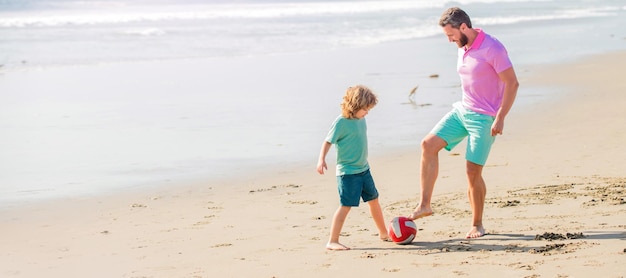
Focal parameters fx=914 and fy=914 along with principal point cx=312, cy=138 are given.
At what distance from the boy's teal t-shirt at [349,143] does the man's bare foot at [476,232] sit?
0.82 meters

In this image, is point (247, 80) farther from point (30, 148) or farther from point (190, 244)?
point (190, 244)

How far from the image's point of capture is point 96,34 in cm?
3034

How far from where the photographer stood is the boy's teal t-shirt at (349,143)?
5898 mm

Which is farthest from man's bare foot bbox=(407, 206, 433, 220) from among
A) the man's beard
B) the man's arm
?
the man's beard

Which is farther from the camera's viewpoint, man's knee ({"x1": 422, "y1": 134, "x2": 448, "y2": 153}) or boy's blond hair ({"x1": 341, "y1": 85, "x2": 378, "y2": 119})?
man's knee ({"x1": 422, "y1": 134, "x2": 448, "y2": 153})

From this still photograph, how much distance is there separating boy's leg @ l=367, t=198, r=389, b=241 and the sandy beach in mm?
105

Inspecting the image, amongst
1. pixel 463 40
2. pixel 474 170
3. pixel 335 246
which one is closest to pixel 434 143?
pixel 474 170

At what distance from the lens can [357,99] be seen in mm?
5793

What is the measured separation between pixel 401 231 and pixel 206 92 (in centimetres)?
934

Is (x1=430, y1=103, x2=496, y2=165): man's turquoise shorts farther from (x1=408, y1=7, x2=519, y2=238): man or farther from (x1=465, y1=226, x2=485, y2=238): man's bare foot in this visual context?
(x1=465, y1=226, x2=485, y2=238): man's bare foot

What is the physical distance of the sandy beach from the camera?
5.46 m

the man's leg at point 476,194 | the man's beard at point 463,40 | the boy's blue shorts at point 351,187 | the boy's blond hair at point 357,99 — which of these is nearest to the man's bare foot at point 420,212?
the man's leg at point 476,194

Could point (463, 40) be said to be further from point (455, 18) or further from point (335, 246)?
point (335, 246)

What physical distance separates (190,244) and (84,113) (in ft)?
23.1
